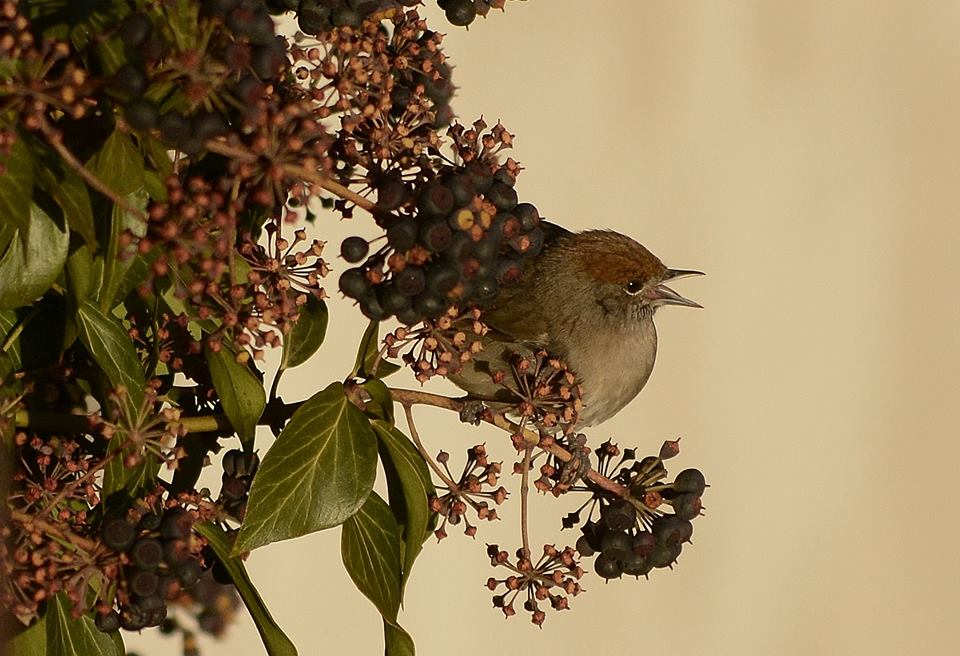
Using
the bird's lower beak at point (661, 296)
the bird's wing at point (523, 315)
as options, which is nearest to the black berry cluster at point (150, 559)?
the bird's wing at point (523, 315)

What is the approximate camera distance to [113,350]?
879 millimetres

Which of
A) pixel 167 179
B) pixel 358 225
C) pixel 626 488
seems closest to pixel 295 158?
pixel 167 179

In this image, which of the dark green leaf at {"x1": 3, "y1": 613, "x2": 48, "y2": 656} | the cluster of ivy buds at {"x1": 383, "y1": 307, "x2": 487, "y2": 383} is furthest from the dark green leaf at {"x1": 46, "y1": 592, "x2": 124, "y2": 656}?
the cluster of ivy buds at {"x1": 383, "y1": 307, "x2": 487, "y2": 383}

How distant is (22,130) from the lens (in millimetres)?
736

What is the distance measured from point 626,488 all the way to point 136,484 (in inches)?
17.7

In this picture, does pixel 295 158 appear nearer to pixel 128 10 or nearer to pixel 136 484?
pixel 128 10

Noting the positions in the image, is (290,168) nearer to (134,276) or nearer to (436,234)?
(436,234)

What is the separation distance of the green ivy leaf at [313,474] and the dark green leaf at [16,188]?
0.27 meters

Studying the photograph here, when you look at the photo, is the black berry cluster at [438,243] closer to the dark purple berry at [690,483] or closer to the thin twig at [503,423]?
the thin twig at [503,423]

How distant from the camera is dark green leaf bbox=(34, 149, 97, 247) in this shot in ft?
2.41

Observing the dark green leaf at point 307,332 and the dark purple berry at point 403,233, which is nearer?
the dark purple berry at point 403,233

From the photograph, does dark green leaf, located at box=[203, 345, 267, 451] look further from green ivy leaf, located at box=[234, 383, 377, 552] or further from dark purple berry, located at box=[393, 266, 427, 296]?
dark purple berry, located at box=[393, 266, 427, 296]

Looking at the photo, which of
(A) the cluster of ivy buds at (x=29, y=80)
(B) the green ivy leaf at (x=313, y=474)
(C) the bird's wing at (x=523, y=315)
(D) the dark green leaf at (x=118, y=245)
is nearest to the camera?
(A) the cluster of ivy buds at (x=29, y=80)

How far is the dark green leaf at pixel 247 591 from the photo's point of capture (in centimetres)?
92
